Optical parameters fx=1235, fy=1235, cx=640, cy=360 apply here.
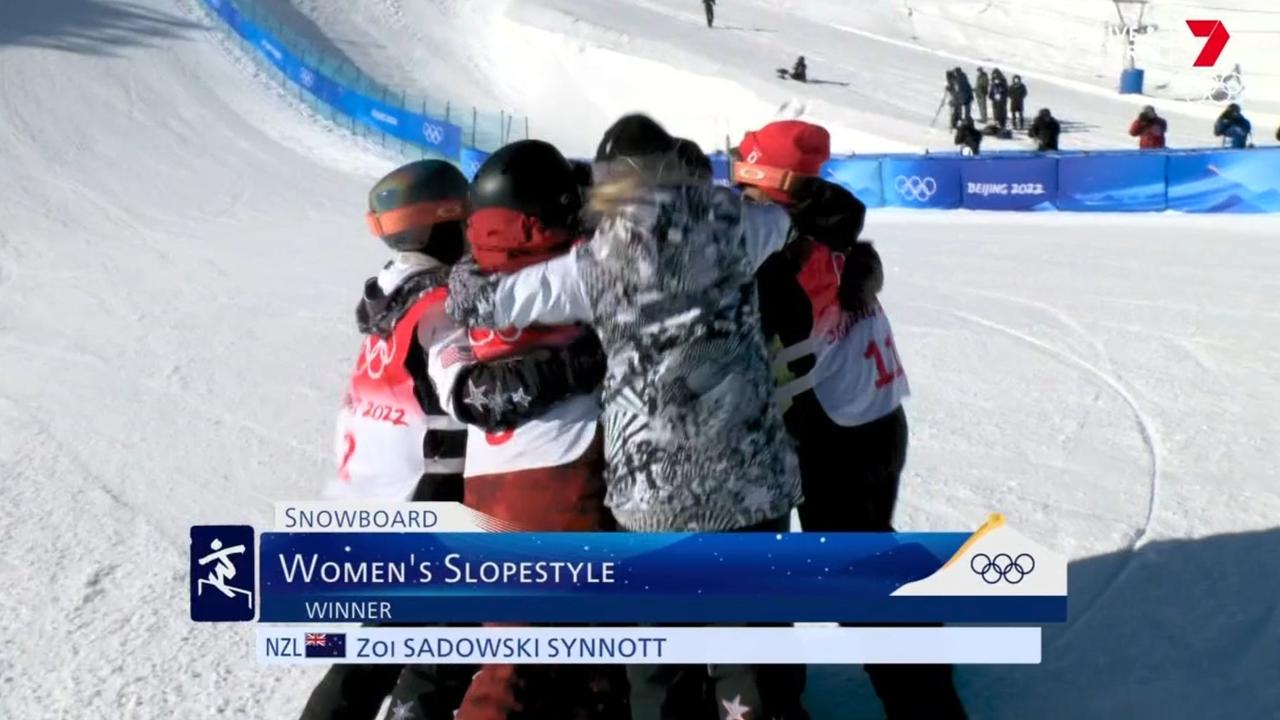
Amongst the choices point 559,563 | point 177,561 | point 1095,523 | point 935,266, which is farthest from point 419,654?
point 935,266

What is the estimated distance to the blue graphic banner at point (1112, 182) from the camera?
15.4m

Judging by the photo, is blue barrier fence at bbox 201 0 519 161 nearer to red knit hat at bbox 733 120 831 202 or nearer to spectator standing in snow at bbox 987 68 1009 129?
spectator standing in snow at bbox 987 68 1009 129

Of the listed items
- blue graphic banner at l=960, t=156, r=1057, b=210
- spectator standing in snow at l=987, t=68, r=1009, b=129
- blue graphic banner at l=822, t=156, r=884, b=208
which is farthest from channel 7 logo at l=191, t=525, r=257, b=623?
spectator standing in snow at l=987, t=68, r=1009, b=129

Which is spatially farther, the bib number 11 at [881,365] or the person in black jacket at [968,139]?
the person in black jacket at [968,139]

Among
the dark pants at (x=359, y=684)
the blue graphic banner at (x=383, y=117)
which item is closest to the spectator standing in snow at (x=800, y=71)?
the blue graphic banner at (x=383, y=117)

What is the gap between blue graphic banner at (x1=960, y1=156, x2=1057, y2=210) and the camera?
1634 cm

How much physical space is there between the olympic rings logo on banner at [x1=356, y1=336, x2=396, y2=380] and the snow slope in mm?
1191

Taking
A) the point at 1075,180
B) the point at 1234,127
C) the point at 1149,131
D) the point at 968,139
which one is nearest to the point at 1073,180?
the point at 1075,180

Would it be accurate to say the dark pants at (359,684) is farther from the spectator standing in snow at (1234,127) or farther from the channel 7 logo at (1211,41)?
the channel 7 logo at (1211,41)

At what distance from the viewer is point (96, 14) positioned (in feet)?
88.0

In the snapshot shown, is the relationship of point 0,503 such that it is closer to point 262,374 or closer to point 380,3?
point 262,374

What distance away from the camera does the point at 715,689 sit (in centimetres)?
276

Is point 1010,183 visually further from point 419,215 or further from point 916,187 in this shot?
point 419,215

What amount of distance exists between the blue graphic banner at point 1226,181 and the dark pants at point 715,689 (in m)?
13.7
